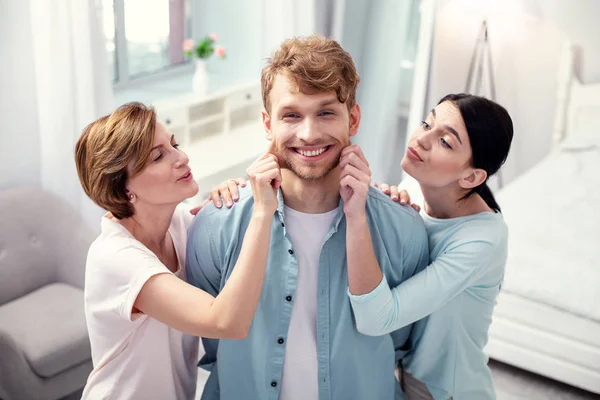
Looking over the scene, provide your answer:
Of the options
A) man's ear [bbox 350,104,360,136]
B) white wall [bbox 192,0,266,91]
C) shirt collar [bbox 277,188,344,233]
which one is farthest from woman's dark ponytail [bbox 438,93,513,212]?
white wall [bbox 192,0,266,91]

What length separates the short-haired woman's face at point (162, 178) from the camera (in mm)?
1637

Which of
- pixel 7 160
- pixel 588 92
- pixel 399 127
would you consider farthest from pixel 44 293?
pixel 588 92

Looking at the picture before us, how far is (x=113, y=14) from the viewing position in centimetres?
340

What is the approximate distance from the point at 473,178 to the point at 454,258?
0.24m

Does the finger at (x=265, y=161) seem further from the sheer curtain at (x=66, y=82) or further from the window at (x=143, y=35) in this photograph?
the window at (x=143, y=35)

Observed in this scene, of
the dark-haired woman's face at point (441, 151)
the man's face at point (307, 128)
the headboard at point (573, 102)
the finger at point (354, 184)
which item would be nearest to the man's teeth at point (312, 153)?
the man's face at point (307, 128)

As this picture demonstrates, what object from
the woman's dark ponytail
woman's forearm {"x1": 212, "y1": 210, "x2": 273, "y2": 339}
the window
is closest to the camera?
woman's forearm {"x1": 212, "y1": 210, "x2": 273, "y2": 339}

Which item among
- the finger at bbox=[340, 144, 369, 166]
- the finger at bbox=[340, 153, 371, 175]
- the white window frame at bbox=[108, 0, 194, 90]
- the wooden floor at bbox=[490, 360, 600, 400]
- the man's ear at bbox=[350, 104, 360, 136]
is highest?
the man's ear at bbox=[350, 104, 360, 136]

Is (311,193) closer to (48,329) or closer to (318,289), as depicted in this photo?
(318,289)

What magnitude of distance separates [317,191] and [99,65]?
1.33 meters

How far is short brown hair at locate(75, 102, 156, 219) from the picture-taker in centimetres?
158

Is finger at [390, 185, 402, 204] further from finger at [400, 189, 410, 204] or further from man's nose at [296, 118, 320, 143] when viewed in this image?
man's nose at [296, 118, 320, 143]

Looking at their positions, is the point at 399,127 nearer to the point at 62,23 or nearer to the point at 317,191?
the point at 62,23

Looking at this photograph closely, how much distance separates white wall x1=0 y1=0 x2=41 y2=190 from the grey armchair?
127 millimetres
